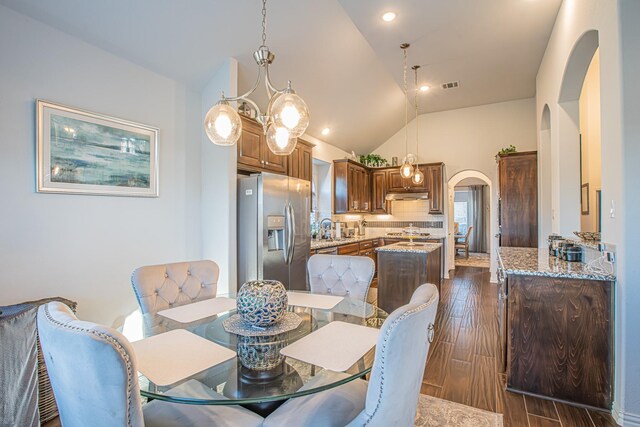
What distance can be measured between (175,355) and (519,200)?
18.4 ft

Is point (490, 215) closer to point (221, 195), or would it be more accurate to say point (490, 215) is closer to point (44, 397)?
point (221, 195)

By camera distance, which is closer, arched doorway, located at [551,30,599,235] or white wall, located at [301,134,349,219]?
arched doorway, located at [551,30,599,235]

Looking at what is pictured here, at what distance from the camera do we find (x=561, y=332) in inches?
83.4

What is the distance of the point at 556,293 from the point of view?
2139 millimetres

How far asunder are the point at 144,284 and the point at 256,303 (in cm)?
94

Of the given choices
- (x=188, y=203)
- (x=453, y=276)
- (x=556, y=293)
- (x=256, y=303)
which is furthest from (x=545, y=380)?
(x=453, y=276)

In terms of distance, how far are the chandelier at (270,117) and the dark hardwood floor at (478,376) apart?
6.95 ft

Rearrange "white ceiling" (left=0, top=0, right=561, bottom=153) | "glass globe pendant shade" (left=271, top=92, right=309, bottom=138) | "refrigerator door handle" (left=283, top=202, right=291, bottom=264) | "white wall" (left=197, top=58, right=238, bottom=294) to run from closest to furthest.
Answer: "glass globe pendant shade" (left=271, top=92, right=309, bottom=138)
"white ceiling" (left=0, top=0, right=561, bottom=153)
"white wall" (left=197, top=58, right=238, bottom=294)
"refrigerator door handle" (left=283, top=202, right=291, bottom=264)

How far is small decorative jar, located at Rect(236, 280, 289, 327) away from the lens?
4.69ft

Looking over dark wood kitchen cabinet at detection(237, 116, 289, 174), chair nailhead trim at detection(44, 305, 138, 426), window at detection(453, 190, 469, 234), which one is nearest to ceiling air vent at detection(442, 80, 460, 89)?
dark wood kitchen cabinet at detection(237, 116, 289, 174)

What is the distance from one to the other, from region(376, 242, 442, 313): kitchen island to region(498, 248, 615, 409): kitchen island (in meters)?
1.44

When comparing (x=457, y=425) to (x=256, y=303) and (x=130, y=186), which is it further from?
(x=130, y=186)

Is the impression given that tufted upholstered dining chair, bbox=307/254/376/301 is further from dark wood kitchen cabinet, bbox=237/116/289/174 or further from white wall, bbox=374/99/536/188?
white wall, bbox=374/99/536/188

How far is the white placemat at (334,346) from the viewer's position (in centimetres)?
118
